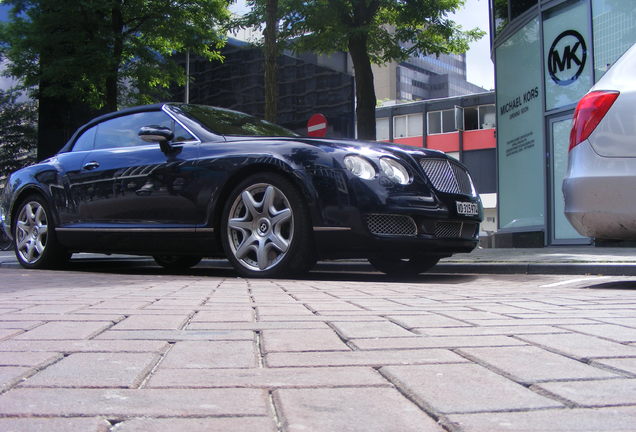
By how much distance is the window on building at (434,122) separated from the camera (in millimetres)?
54656

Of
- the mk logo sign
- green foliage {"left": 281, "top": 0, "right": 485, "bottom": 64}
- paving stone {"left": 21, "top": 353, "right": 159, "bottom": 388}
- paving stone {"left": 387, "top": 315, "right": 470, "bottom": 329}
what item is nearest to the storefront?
the mk logo sign

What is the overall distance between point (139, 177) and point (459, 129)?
159 ft

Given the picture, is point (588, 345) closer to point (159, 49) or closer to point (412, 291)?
point (412, 291)

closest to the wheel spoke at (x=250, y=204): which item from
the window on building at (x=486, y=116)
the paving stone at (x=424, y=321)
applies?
the paving stone at (x=424, y=321)

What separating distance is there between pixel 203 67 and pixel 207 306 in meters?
26.7

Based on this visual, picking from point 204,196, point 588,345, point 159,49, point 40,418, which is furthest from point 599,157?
point 159,49

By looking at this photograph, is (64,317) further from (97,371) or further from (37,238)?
(37,238)

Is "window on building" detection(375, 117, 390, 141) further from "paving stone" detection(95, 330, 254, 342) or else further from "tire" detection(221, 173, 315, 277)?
"paving stone" detection(95, 330, 254, 342)

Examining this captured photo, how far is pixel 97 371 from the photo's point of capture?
191 centimetres

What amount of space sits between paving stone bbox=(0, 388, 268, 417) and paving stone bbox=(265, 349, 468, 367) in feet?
1.19

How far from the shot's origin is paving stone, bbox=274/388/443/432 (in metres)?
1.42

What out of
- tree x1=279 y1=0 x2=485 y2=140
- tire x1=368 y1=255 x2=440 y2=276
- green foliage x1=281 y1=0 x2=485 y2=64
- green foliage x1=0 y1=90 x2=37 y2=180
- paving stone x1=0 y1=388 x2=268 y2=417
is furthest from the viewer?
green foliage x1=0 y1=90 x2=37 y2=180

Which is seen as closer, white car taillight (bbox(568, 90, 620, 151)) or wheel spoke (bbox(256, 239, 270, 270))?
white car taillight (bbox(568, 90, 620, 151))

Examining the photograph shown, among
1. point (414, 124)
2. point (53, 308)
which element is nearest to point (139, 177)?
point (53, 308)
